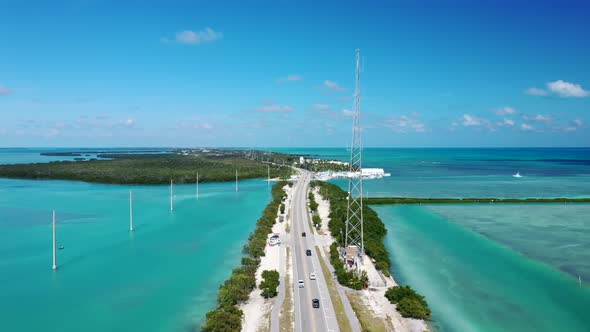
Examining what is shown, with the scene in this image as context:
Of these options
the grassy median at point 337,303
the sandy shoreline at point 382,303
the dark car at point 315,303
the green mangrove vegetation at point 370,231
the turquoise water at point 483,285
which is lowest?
the turquoise water at point 483,285

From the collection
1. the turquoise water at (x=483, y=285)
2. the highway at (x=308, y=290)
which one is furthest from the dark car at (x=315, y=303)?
the turquoise water at (x=483, y=285)

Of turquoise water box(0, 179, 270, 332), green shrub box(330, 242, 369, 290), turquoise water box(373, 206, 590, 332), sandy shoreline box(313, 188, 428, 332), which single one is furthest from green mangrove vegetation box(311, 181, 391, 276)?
turquoise water box(0, 179, 270, 332)

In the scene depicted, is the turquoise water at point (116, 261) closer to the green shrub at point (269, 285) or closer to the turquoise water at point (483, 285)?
the green shrub at point (269, 285)

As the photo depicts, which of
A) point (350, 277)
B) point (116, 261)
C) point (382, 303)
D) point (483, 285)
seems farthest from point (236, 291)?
point (483, 285)

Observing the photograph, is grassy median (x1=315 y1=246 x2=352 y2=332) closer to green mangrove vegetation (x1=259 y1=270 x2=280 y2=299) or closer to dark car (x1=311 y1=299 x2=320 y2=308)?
dark car (x1=311 y1=299 x2=320 y2=308)

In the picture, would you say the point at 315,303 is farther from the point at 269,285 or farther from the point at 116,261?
the point at 116,261

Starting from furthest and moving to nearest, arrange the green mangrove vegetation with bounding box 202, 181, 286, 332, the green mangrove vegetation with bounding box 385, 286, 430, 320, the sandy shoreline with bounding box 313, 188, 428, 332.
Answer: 1. the green mangrove vegetation with bounding box 385, 286, 430, 320
2. the sandy shoreline with bounding box 313, 188, 428, 332
3. the green mangrove vegetation with bounding box 202, 181, 286, 332
